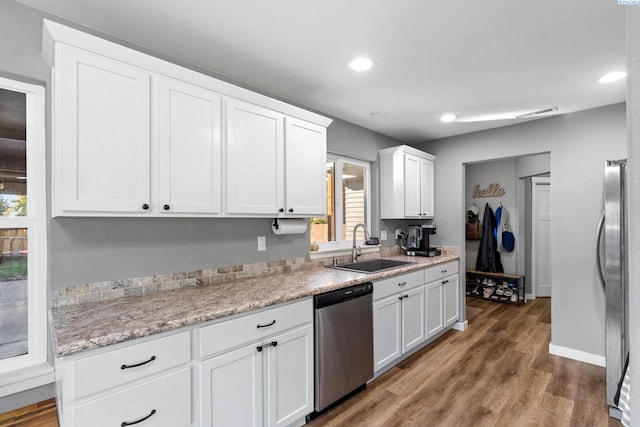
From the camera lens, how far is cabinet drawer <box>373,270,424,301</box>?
102 inches

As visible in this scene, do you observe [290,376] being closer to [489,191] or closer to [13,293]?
[13,293]

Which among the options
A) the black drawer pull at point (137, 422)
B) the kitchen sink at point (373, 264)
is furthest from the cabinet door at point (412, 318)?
the black drawer pull at point (137, 422)

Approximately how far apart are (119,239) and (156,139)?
0.64m

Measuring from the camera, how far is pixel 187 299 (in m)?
1.79

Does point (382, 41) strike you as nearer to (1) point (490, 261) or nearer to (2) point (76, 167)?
(2) point (76, 167)

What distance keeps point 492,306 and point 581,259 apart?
202cm

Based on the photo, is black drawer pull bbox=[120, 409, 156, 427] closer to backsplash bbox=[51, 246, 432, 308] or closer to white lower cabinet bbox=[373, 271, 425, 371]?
backsplash bbox=[51, 246, 432, 308]

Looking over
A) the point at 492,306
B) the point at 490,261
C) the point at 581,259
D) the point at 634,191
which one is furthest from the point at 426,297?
the point at 634,191

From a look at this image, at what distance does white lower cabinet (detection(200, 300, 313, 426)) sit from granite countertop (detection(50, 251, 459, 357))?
0.27ft

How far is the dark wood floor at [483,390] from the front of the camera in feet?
7.07

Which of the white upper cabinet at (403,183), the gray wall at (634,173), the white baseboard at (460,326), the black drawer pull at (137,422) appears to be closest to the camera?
the gray wall at (634,173)

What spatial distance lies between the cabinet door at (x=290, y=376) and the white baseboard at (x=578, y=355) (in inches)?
106

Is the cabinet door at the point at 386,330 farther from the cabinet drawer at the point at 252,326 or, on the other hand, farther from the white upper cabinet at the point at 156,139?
the white upper cabinet at the point at 156,139

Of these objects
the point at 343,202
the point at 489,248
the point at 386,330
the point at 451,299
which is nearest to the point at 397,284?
the point at 386,330
